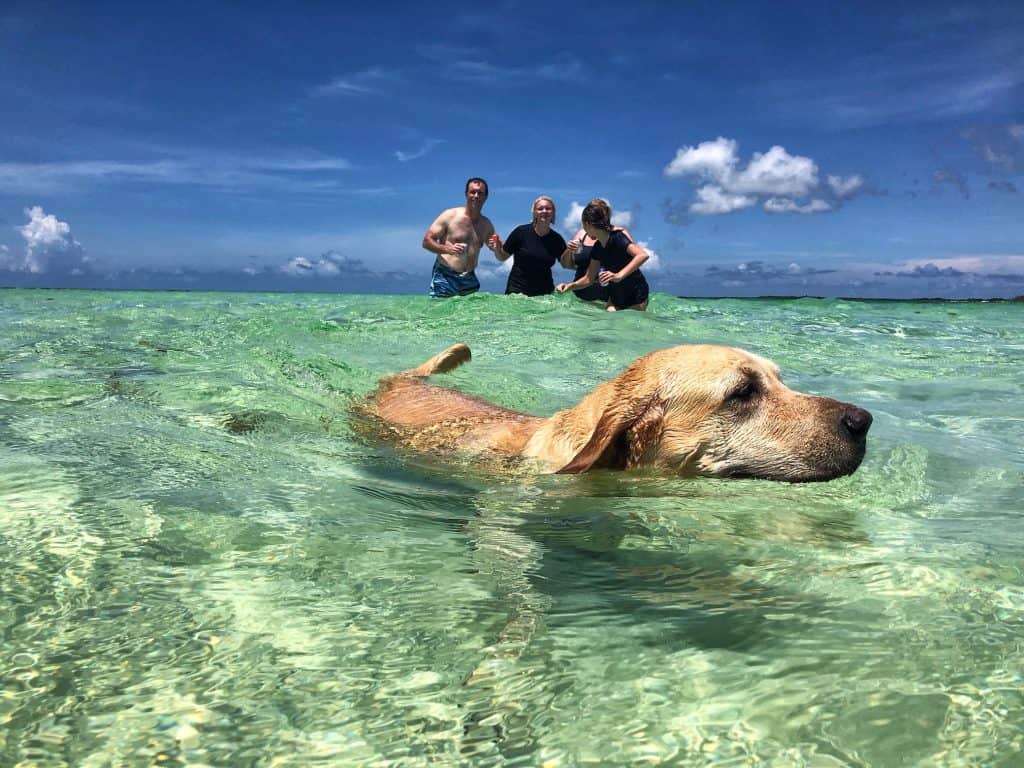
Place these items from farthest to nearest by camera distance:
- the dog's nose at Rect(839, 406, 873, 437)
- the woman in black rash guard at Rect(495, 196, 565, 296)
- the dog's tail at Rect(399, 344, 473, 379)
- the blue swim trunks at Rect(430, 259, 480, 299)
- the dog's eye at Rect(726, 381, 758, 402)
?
the blue swim trunks at Rect(430, 259, 480, 299) < the woman in black rash guard at Rect(495, 196, 565, 296) < the dog's tail at Rect(399, 344, 473, 379) < the dog's eye at Rect(726, 381, 758, 402) < the dog's nose at Rect(839, 406, 873, 437)

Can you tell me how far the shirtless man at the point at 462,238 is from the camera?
13953mm

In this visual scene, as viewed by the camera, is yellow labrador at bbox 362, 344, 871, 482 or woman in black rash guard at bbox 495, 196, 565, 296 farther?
woman in black rash guard at bbox 495, 196, 565, 296

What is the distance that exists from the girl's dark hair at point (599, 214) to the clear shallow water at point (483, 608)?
298 inches

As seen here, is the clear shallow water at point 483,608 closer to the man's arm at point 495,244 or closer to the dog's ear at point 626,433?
the dog's ear at point 626,433

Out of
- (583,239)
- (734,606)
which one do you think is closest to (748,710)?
(734,606)

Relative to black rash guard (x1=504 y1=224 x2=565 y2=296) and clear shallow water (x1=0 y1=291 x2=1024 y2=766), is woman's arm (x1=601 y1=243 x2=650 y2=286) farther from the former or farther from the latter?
clear shallow water (x1=0 y1=291 x2=1024 y2=766)

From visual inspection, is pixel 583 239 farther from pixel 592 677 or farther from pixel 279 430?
pixel 592 677

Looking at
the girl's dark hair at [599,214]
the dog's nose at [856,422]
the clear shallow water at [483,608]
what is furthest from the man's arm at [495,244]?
the dog's nose at [856,422]

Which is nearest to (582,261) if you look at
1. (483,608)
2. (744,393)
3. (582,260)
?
(582,260)

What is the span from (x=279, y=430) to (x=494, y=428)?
158cm

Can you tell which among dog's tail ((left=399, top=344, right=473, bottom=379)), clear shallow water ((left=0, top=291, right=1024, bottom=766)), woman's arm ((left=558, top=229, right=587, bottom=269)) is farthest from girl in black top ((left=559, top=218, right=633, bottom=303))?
clear shallow water ((left=0, top=291, right=1024, bottom=766))

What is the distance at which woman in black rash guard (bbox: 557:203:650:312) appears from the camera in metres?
12.3

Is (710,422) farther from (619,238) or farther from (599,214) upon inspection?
(619,238)

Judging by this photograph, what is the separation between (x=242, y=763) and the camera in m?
1.57
